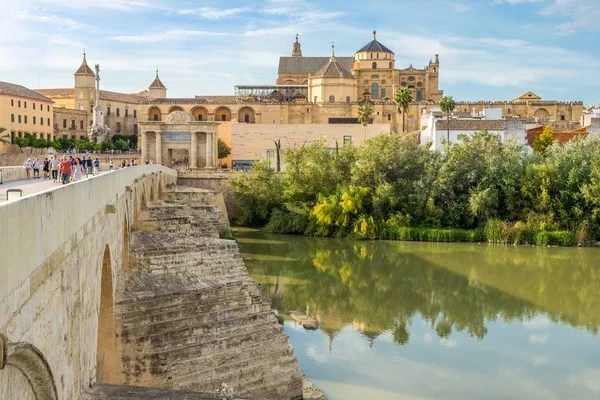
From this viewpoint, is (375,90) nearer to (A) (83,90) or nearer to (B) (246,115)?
(B) (246,115)

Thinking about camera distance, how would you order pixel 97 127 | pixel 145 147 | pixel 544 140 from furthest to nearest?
pixel 97 127 → pixel 145 147 → pixel 544 140

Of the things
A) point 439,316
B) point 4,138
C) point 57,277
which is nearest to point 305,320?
point 439,316

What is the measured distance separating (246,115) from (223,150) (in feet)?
40.3

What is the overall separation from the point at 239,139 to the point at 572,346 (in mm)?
45535

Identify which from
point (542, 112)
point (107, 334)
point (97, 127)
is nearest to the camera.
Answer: point (107, 334)

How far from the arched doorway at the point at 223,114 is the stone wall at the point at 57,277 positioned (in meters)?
61.8

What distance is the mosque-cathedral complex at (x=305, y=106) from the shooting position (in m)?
61.4

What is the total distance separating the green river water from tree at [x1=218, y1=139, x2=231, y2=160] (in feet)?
82.9

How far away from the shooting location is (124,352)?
35.4 ft

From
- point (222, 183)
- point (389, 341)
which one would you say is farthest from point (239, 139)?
point (389, 341)

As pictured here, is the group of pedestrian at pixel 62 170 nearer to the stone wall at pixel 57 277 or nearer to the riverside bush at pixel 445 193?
the stone wall at pixel 57 277

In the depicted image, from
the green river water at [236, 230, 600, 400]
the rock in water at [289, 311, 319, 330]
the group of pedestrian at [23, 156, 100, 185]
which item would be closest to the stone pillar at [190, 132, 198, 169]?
the green river water at [236, 230, 600, 400]

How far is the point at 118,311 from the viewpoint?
36.7 ft

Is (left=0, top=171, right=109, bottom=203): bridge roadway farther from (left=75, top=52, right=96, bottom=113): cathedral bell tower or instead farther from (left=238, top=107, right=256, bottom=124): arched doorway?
(left=75, top=52, right=96, bottom=113): cathedral bell tower
